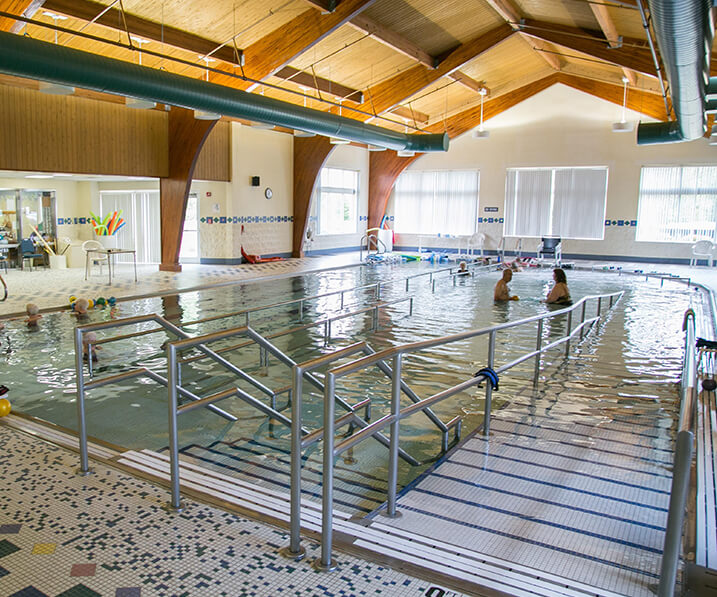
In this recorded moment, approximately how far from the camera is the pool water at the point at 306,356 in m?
4.76

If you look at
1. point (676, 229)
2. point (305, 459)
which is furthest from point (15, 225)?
point (676, 229)

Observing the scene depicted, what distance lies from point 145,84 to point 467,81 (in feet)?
41.2

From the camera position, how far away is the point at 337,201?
76.6ft

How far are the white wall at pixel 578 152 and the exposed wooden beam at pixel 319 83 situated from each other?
7279mm

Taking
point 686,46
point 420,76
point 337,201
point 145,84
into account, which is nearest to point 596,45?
point 420,76

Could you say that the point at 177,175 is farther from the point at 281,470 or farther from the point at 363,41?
the point at 281,470

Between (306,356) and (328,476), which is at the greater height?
(328,476)

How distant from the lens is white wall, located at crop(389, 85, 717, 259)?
19984 millimetres

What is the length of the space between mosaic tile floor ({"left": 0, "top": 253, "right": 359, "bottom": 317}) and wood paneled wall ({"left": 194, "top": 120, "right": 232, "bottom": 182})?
8.55 feet

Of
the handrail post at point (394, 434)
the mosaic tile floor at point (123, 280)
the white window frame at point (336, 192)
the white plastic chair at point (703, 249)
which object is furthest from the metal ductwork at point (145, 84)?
the white plastic chair at point (703, 249)

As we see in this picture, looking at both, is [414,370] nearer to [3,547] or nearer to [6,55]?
[3,547]

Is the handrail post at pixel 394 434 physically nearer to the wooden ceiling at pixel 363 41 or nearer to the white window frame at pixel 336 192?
the wooden ceiling at pixel 363 41

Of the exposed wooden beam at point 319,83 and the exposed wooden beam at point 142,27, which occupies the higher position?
the exposed wooden beam at point 319,83

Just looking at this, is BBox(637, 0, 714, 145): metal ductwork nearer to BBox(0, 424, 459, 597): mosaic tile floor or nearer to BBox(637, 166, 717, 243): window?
BBox(0, 424, 459, 597): mosaic tile floor
